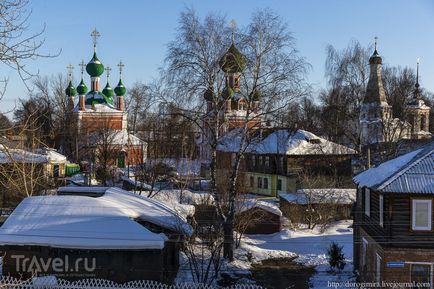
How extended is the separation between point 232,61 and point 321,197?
37.6 ft

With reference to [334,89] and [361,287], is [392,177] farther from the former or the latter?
[334,89]

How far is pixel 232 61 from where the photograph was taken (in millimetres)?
19016

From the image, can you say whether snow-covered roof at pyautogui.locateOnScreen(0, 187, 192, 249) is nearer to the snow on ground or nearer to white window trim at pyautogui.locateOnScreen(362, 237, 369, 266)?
white window trim at pyautogui.locateOnScreen(362, 237, 369, 266)

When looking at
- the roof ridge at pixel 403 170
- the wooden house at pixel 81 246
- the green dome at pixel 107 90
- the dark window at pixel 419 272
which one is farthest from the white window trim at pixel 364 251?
the green dome at pixel 107 90

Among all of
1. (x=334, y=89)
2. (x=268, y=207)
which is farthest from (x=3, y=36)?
(x=334, y=89)

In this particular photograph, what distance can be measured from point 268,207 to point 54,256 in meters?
13.0

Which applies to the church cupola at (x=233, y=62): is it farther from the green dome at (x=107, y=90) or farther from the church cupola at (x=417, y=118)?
the green dome at (x=107, y=90)

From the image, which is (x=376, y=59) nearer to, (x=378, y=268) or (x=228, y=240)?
(x=228, y=240)

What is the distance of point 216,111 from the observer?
19.2 metres

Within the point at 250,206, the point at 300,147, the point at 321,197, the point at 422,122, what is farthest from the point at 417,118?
the point at 250,206

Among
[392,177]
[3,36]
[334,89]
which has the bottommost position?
[392,177]

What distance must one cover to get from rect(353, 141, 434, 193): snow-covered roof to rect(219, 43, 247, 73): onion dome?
6.34 meters

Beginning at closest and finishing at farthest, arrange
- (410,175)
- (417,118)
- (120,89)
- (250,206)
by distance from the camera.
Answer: (410,175), (250,206), (417,118), (120,89)

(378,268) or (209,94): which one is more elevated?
(209,94)
